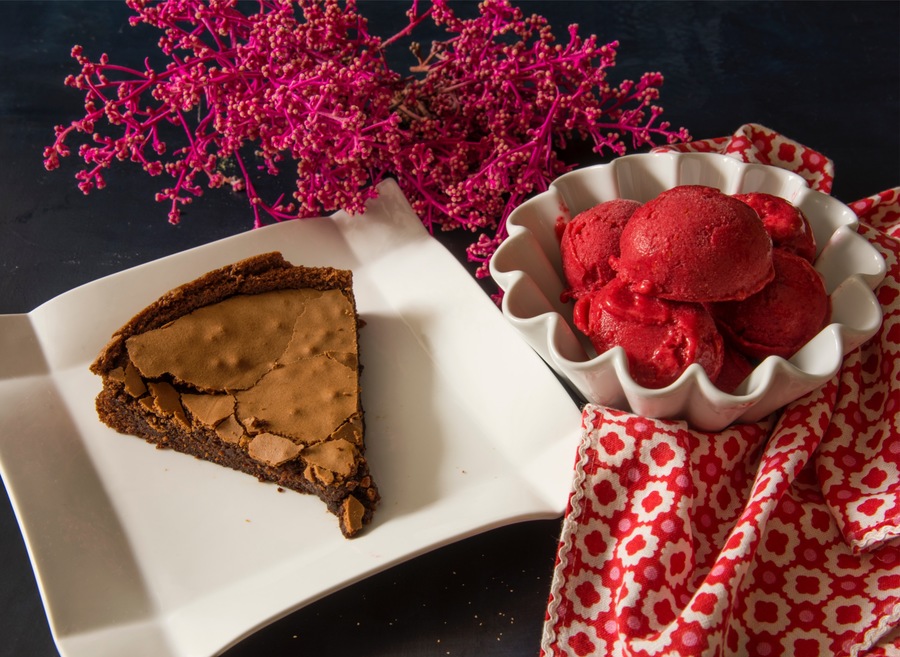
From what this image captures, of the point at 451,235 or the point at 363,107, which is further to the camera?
the point at 451,235

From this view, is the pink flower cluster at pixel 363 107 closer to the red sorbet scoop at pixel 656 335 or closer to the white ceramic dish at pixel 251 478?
the white ceramic dish at pixel 251 478

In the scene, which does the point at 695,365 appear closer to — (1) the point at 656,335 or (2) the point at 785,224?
(1) the point at 656,335

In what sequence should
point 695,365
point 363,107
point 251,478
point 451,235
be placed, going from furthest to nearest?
point 451,235 < point 363,107 < point 251,478 < point 695,365

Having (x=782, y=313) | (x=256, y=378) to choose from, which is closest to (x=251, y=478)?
(x=256, y=378)

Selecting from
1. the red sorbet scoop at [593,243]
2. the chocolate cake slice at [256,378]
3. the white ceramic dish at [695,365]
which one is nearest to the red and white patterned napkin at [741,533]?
the white ceramic dish at [695,365]

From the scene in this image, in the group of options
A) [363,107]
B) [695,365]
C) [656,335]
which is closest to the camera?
[695,365]

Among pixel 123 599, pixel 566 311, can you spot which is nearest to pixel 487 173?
pixel 566 311
